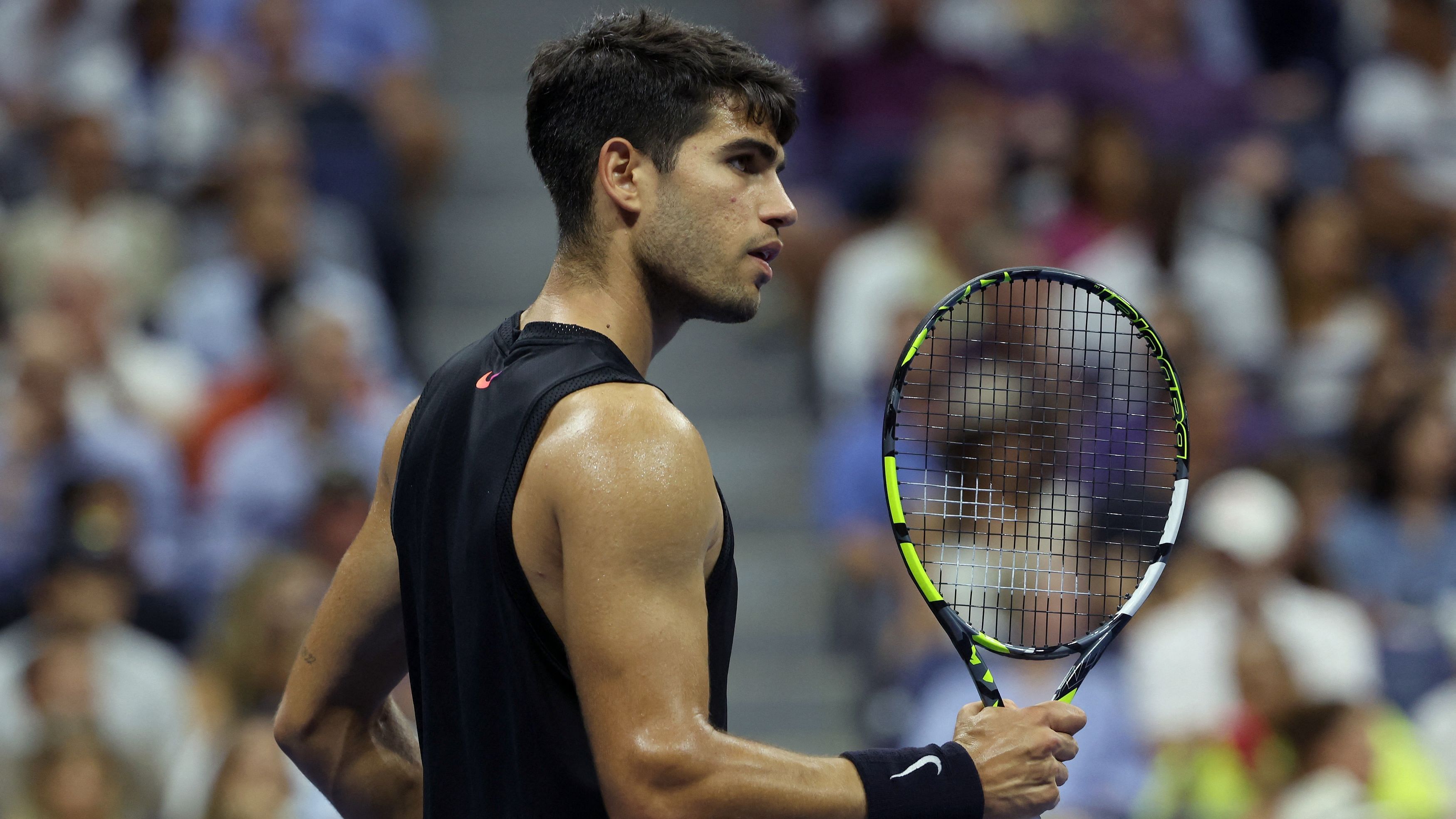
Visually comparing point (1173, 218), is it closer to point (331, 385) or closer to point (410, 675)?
point (331, 385)

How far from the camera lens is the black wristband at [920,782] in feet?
7.39

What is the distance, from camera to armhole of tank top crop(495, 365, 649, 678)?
227 cm

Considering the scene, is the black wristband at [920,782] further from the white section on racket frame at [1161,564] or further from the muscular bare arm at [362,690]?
the muscular bare arm at [362,690]

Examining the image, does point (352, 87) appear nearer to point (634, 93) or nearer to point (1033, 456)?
point (1033, 456)

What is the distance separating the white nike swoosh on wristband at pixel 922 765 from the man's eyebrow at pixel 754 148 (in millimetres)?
821

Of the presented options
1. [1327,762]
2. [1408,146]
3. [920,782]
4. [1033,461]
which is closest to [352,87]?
[1033,461]

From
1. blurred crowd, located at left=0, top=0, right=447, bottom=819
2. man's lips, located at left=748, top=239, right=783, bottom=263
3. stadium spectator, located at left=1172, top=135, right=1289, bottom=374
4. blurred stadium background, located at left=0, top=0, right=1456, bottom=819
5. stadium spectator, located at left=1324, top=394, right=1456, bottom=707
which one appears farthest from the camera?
stadium spectator, located at left=1172, top=135, right=1289, bottom=374

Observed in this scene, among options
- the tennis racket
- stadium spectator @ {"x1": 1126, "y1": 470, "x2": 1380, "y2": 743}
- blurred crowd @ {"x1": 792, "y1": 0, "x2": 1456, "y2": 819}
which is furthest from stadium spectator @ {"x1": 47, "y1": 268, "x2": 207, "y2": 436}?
stadium spectator @ {"x1": 1126, "y1": 470, "x2": 1380, "y2": 743}

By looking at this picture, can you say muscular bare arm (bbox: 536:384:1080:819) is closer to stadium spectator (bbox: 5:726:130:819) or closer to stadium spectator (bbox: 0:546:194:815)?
stadium spectator (bbox: 5:726:130:819)

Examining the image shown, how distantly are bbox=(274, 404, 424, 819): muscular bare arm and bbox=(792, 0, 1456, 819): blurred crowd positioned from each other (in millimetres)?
3117

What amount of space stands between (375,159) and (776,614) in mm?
2673

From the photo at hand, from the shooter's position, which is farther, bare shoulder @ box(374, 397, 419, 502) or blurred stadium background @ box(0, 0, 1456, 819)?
blurred stadium background @ box(0, 0, 1456, 819)

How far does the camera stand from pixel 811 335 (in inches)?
315

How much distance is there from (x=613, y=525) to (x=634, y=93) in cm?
63
